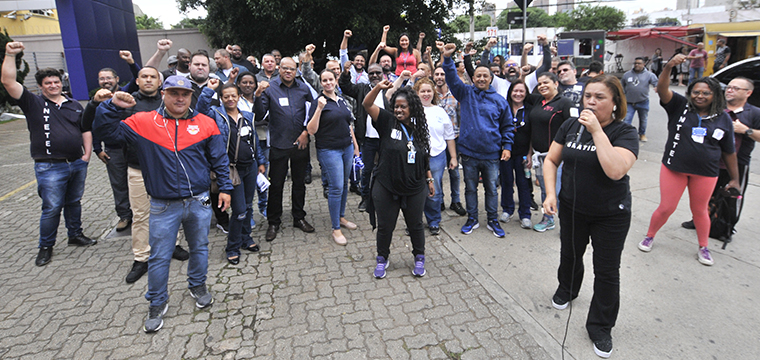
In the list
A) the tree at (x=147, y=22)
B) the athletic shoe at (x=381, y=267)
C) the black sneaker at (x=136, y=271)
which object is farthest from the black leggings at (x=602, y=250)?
the tree at (x=147, y=22)

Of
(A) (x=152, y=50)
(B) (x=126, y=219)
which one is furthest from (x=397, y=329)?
(A) (x=152, y=50)

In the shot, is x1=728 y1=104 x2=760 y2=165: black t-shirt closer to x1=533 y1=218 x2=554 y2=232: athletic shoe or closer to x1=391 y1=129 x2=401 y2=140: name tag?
x1=533 y1=218 x2=554 y2=232: athletic shoe

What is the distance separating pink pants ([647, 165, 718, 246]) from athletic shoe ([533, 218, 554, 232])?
1.15 meters

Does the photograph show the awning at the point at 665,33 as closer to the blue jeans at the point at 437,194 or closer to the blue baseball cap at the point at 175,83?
the blue jeans at the point at 437,194

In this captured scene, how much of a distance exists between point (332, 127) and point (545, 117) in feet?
7.86

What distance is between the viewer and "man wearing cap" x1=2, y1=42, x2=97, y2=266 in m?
4.40

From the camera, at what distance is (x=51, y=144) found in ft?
14.5

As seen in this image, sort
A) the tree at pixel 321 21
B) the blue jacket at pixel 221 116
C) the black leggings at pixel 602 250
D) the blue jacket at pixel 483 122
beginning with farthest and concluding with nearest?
the tree at pixel 321 21
the blue jacket at pixel 483 122
the blue jacket at pixel 221 116
the black leggings at pixel 602 250

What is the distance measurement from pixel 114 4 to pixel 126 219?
12.1 meters

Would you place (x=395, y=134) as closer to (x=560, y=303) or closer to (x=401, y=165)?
(x=401, y=165)

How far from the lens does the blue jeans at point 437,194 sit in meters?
5.04

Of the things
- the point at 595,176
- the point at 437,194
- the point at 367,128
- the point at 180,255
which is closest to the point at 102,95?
the point at 180,255

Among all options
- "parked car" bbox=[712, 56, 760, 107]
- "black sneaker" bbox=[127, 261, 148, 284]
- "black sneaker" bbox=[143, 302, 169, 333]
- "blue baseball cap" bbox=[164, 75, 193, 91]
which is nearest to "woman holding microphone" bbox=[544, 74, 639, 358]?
"blue baseball cap" bbox=[164, 75, 193, 91]

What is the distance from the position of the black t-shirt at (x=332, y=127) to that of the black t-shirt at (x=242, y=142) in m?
0.76
